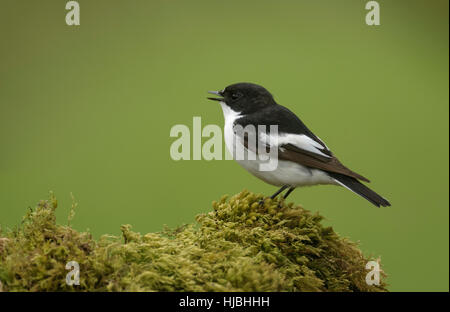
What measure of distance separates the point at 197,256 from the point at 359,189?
1789mm

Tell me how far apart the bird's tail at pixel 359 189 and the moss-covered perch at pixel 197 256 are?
2.00 feet

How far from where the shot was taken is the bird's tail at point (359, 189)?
399 cm

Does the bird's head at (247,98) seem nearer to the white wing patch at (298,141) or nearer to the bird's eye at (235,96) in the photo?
the bird's eye at (235,96)

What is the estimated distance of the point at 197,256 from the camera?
2920 millimetres

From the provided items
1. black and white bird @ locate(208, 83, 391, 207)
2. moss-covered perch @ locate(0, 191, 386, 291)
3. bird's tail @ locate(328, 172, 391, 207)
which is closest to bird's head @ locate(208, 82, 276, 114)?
black and white bird @ locate(208, 83, 391, 207)

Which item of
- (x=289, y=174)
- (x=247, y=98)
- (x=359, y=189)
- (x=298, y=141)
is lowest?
(x=359, y=189)

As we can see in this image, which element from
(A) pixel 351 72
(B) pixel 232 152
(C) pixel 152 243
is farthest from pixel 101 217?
(A) pixel 351 72

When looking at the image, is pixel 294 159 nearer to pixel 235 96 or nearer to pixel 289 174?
pixel 289 174

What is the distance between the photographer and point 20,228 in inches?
113

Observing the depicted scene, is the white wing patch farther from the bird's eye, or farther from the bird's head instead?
the bird's eye

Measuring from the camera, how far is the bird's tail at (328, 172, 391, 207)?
3.99m

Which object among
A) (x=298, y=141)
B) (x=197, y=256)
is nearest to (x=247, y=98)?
(x=298, y=141)
